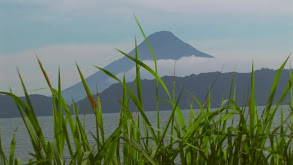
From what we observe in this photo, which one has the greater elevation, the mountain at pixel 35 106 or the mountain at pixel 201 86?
the mountain at pixel 201 86

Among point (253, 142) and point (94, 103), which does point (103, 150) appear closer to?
point (94, 103)

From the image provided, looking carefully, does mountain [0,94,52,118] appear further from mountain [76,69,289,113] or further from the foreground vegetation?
the foreground vegetation

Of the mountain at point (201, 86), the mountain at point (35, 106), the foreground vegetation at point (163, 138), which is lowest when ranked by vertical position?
the mountain at point (35, 106)

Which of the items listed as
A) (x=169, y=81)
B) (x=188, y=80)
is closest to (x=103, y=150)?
(x=169, y=81)

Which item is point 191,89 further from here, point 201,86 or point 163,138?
point 163,138

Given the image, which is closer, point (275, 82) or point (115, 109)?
point (275, 82)

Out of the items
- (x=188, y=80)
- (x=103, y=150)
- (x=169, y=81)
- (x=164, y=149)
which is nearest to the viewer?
(x=103, y=150)

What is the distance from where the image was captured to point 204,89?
137125 millimetres

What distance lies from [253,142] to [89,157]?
54 cm

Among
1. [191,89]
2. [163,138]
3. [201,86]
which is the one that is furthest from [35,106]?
[163,138]

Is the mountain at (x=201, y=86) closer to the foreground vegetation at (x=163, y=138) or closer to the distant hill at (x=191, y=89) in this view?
the distant hill at (x=191, y=89)

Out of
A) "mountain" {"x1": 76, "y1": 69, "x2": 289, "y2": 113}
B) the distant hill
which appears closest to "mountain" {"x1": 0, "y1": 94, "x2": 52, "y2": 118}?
the distant hill

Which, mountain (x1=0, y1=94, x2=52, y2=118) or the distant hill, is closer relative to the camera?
mountain (x1=0, y1=94, x2=52, y2=118)

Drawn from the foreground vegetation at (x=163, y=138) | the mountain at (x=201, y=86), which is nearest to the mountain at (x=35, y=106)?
the mountain at (x=201, y=86)
